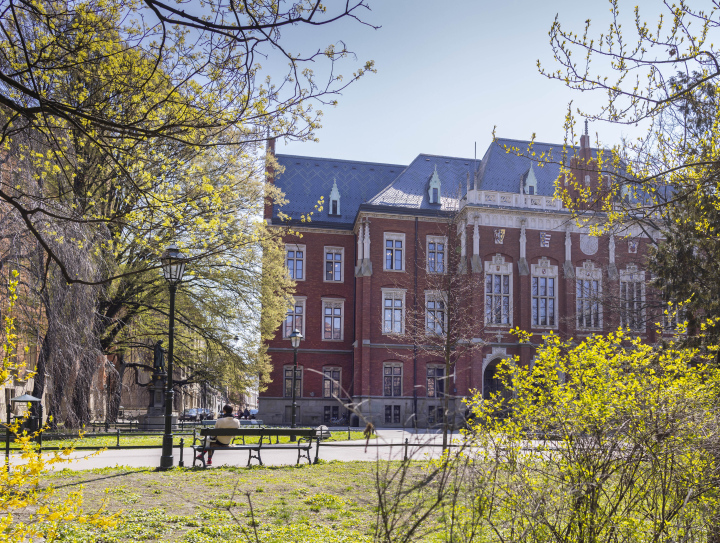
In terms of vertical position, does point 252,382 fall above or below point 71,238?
below

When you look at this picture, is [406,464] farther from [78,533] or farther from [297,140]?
[78,533]

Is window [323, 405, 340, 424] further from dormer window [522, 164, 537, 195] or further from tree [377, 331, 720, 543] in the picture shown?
tree [377, 331, 720, 543]

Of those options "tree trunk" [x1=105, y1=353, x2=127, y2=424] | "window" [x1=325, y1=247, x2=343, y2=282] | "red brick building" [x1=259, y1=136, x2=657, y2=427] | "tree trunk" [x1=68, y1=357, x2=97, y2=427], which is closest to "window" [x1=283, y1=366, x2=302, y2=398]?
"red brick building" [x1=259, y1=136, x2=657, y2=427]

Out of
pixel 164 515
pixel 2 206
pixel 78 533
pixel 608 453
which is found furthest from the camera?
pixel 2 206

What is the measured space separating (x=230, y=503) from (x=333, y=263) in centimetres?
2896

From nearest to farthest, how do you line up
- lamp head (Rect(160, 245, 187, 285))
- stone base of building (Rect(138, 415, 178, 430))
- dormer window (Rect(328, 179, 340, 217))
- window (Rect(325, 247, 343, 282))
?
lamp head (Rect(160, 245, 187, 285)) → stone base of building (Rect(138, 415, 178, 430)) → window (Rect(325, 247, 343, 282)) → dormer window (Rect(328, 179, 340, 217))

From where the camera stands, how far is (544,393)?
19.1 feet

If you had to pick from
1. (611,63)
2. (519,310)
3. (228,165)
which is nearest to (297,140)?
(611,63)

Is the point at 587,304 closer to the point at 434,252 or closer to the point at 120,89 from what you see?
the point at 434,252

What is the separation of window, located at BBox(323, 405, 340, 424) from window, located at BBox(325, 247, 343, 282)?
7.16m

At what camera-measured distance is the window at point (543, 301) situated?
34.7 m

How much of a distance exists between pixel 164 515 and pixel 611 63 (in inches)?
281

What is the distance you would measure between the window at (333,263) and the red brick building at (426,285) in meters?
0.06

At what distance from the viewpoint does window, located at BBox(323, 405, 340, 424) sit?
1363 inches
